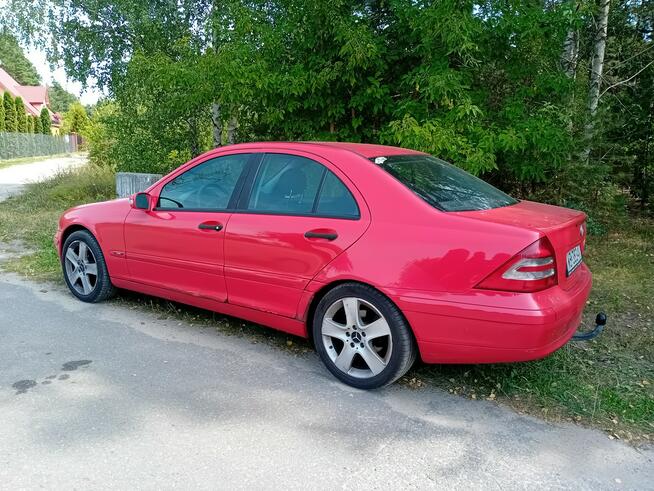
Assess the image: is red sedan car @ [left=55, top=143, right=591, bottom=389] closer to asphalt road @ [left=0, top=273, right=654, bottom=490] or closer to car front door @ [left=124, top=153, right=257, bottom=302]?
car front door @ [left=124, top=153, right=257, bottom=302]

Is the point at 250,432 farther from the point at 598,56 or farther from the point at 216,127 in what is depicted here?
the point at 598,56

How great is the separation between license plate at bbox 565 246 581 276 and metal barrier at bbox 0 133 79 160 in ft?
133

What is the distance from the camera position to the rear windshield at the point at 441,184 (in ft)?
11.4

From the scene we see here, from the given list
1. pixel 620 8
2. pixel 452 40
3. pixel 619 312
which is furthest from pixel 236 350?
pixel 620 8

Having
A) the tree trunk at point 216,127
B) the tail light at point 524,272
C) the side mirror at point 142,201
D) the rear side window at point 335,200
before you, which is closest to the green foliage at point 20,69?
the tree trunk at point 216,127

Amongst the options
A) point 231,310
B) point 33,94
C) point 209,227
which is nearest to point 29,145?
point 33,94

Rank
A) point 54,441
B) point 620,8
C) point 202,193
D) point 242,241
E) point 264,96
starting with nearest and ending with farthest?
point 54,441 → point 242,241 → point 202,193 → point 264,96 → point 620,8

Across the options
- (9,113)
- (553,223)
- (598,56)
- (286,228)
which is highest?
(9,113)

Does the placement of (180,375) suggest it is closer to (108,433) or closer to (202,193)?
(108,433)

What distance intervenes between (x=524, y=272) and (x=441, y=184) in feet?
3.23

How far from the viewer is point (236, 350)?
4141 millimetres

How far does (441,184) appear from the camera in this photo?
3.73m

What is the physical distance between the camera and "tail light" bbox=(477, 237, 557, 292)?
2.96 meters

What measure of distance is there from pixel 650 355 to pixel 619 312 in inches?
38.6
